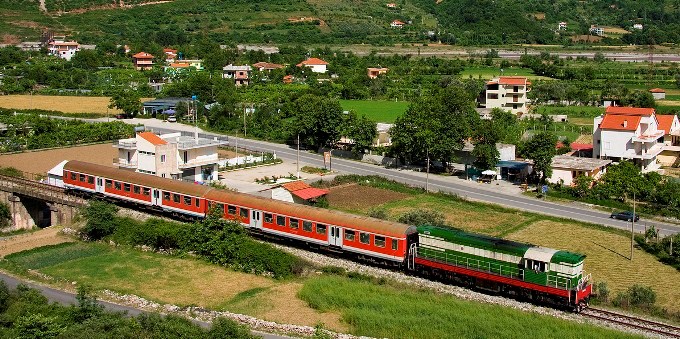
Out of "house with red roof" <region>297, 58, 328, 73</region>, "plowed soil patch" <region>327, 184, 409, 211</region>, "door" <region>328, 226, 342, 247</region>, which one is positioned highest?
"house with red roof" <region>297, 58, 328, 73</region>

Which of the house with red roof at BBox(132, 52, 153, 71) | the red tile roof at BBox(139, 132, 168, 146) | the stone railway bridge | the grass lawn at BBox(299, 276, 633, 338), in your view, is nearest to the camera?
the grass lawn at BBox(299, 276, 633, 338)

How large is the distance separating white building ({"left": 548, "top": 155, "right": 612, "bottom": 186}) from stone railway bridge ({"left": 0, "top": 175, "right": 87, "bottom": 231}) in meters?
24.6

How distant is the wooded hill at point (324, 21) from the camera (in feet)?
429

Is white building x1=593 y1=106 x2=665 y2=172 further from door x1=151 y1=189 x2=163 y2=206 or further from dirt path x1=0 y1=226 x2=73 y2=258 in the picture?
dirt path x1=0 y1=226 x2=73 y2=258

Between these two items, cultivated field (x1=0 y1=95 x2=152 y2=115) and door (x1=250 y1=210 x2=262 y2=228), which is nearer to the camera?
door (x1=250 y1=210 x2=262 y2=228)

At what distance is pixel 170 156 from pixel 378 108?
35.9 metres

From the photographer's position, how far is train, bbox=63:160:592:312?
23344mm

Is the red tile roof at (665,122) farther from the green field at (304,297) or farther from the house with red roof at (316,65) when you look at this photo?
the house with red roof at (316,65)

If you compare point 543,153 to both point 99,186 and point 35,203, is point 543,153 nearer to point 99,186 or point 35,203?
point 99,186

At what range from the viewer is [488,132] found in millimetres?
45500

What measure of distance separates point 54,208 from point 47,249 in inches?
237

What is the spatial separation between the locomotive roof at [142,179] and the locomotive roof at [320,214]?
0.97m

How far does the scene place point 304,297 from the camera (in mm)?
24688

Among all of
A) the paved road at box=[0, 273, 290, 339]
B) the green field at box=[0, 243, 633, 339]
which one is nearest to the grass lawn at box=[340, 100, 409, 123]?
the green field at box=[0, 243, 633, 339]
